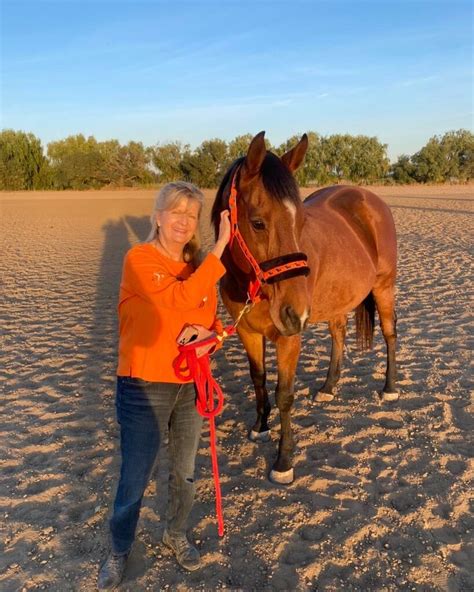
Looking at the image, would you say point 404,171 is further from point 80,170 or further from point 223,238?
point 223,238

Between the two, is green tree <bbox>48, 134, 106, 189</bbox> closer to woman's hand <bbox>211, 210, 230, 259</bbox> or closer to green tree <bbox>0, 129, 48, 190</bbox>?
green tree <bbox>0, 129, 48, 190</bbox>

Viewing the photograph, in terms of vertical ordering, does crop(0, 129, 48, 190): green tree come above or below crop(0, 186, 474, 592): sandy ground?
above

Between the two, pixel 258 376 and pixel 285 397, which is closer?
pixel 285 397

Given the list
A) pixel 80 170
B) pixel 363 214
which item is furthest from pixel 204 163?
pixel 363 214

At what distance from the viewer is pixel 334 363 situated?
13.2 ft

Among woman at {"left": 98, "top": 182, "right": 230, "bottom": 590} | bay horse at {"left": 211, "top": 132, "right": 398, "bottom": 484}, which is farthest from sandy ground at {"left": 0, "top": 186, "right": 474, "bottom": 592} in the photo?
woman at {"left": 98, "top": 182, "right": 230, "bottom": 590}

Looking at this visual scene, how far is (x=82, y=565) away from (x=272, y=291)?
1.72 metres

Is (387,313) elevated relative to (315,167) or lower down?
lower down

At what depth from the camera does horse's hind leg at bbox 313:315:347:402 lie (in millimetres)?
3908

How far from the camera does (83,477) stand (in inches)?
115

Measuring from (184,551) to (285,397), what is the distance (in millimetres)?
1134

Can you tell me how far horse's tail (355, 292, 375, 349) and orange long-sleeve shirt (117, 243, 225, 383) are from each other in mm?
2819

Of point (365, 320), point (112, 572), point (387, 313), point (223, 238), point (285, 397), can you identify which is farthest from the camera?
point (365, 320)

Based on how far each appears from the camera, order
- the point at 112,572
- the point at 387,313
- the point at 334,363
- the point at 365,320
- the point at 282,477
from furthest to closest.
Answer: the point at 365,320 < the point at 387,313 < the point at 334,363 < the point at 282,477 < the point at 112,572
